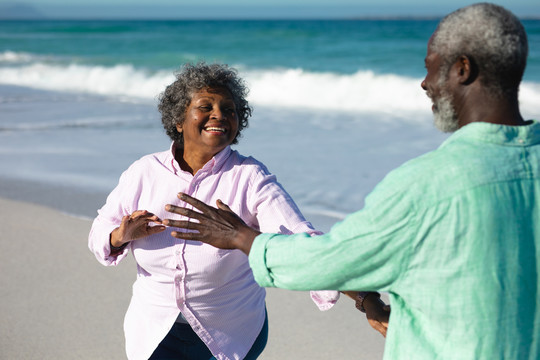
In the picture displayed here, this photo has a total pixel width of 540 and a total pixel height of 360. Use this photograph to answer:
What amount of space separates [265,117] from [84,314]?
8830mm

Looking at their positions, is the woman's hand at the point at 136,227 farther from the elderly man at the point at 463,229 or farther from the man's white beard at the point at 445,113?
the man's white beard at the point at 445,113

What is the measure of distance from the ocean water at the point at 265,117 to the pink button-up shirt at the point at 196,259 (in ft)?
2.82

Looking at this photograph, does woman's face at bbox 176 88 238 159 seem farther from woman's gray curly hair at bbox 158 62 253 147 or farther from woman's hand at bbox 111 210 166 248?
woman's hand at bbox 111 210 166 248

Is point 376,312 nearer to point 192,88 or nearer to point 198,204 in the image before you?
point 198,204

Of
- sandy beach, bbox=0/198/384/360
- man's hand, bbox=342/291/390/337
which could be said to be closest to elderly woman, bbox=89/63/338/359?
man's hand, bbox=342/291/390/337

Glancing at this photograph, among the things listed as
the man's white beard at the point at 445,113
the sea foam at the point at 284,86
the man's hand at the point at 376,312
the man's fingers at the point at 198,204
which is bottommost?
the man's hand at the point at 376,312

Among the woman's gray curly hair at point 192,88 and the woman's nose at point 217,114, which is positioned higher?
the woman's gray curly hair at point 192,88

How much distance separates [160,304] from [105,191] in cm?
441

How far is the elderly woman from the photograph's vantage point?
2445mm

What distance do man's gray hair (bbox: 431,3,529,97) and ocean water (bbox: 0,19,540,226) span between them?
6.08 feet

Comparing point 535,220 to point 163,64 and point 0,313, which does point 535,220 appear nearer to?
point 0,313

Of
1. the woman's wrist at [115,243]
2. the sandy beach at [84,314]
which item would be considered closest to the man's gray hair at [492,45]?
the woman's wrist at [115,243]

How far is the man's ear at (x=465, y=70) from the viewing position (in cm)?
150

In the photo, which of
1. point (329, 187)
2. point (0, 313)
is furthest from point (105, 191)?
point (0, 313)
